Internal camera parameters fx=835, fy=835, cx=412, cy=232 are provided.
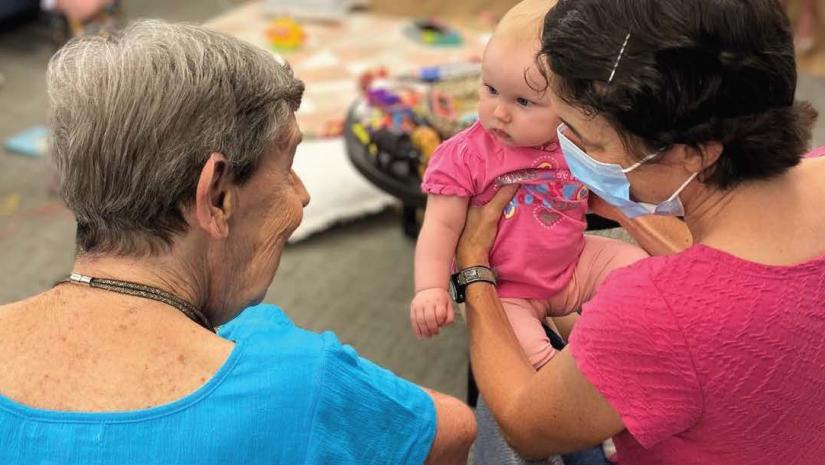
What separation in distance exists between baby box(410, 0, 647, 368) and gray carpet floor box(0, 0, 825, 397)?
0.98m

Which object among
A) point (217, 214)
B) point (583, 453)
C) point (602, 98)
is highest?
point (602, 98)

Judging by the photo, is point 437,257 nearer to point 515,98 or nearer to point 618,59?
point 515,98

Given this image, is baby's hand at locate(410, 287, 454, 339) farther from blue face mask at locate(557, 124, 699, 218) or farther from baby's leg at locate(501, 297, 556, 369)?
blue face mask at locate(557, 124, 699, 218)

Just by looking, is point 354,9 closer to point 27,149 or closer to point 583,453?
point 27,149

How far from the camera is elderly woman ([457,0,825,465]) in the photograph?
962 mm

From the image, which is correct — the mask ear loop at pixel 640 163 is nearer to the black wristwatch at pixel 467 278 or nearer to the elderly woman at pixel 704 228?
the elderly woman at pixel 704 228

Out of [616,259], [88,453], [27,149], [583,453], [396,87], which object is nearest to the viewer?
[88,453]

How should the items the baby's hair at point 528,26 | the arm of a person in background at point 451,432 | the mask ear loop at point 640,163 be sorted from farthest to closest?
the baby's hair at point 528,26 → the arm of a person in background at point 451,432 → the mask ear loop at point 640,163

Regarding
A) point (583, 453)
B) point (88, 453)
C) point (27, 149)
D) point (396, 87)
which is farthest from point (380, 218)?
point (88, 453)

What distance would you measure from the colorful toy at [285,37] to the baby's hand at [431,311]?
2.91 m

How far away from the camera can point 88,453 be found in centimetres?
93

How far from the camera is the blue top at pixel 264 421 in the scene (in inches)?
36.8

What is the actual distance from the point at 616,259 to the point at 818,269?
2.14 ft

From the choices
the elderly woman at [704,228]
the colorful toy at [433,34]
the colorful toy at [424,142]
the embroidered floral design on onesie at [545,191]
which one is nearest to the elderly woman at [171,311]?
the elderly woman at [704,228]
